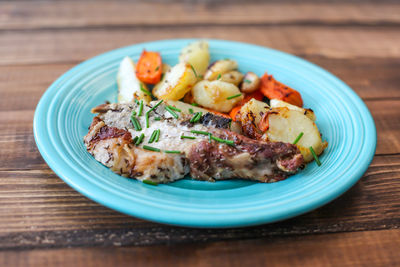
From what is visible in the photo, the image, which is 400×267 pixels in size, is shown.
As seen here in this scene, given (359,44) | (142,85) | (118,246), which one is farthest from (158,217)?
(359,44)

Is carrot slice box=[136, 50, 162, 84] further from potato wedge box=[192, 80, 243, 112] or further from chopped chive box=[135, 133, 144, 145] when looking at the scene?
chopped chive box=[135, 133, 144, 145]

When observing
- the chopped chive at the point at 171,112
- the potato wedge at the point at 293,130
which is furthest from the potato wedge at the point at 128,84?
the potato wedge at the point at 293,130

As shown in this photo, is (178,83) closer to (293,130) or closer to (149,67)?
(149,67)

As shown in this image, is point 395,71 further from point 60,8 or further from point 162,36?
point 60,8

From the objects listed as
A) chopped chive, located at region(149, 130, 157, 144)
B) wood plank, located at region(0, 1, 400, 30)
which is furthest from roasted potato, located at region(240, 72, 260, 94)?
wood plank, located at region(0, 1, 400, 30)

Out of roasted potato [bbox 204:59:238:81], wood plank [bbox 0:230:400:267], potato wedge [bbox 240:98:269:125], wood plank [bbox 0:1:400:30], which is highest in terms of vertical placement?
wood plank [bbox 0:1:400:30]

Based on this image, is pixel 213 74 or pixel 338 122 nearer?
pixel 338 122
